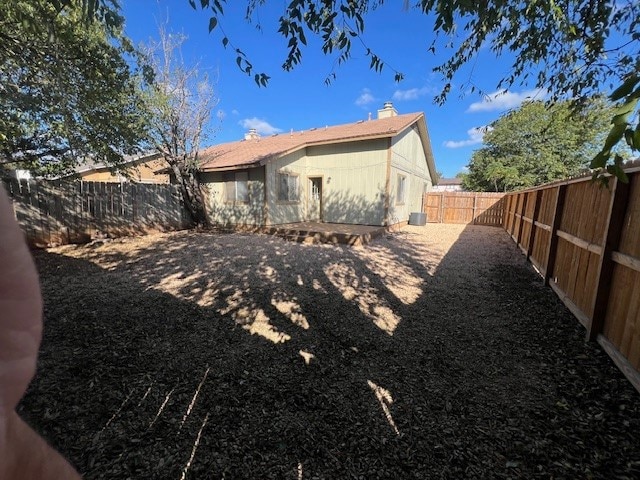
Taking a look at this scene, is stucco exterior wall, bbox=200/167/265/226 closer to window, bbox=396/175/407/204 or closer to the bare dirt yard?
window, bbox=396/175/407/204

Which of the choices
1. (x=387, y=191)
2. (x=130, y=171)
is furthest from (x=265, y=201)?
(x=387, y=191)

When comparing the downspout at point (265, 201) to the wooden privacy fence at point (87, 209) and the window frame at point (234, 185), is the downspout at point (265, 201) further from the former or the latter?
the wooden privacy fence at point (87, 209)

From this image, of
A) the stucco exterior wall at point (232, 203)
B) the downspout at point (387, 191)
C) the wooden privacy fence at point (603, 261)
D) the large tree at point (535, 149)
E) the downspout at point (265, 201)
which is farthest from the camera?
the large tree at point (535, 149)

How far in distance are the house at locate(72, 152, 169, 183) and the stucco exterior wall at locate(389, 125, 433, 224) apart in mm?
8991

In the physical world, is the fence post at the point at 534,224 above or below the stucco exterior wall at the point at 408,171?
below

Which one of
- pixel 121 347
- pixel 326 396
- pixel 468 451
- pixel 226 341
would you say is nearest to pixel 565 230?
pixel 468 451

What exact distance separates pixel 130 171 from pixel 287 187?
213 inches

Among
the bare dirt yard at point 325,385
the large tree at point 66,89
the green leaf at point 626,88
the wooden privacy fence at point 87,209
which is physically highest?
the large tree at point 66,89

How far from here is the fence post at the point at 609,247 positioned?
2.97 m

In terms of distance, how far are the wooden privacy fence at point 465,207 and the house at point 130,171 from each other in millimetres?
13906

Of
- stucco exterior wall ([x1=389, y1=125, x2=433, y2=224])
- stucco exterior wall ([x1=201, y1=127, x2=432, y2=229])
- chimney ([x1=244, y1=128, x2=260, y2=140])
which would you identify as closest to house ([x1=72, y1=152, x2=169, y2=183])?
stucco exterior wall ([x1=201, y1=127, x2=432, y2=229])

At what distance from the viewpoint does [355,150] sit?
12477mm

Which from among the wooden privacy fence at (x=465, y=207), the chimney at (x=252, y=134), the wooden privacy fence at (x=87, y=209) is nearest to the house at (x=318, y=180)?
the wooden privacy fence at (x=87, y=209)

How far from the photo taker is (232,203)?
494 inches
